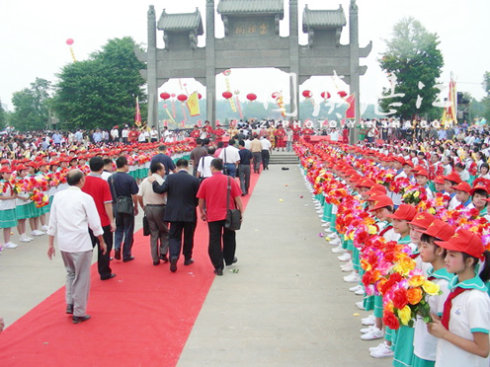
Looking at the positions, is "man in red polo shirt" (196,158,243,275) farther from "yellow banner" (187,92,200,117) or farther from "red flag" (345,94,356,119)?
"yellow banner" (187,92,200,117)

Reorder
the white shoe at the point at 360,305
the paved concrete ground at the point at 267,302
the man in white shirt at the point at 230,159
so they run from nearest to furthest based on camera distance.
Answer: the paved concrete ground at the point at 267,302, the white shoe at the point at 360,305, the man in white shirt at the point at 230,159

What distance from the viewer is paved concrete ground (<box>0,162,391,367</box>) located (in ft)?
17.3

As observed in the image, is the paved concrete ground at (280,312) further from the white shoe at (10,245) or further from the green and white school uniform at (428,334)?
the white shoe at (10,245)

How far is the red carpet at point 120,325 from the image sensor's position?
5195 mm

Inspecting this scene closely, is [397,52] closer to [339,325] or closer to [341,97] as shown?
[341,97]

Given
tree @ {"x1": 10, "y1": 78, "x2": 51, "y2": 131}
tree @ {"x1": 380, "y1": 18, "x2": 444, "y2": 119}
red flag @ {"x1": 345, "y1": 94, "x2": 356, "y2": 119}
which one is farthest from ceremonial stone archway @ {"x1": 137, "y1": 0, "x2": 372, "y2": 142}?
tree @ {"x1": 10, "y1": 78, "x2": 51, "y2": 131}

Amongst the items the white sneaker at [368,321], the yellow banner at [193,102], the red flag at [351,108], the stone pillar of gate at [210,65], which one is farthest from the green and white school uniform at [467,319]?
the yellow banner at [193,102]

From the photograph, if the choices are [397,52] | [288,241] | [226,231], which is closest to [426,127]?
[397,52]

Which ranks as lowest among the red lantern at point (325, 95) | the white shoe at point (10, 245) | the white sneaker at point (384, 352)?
the white sneaker at point (384, 352)

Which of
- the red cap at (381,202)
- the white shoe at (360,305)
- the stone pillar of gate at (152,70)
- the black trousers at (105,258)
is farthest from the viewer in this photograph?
the stone pillar of gate at (152,70)

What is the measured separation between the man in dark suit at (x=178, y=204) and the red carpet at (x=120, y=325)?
18.7 inches

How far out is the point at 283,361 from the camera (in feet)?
16.7

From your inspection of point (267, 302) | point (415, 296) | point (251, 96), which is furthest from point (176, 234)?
point (251, 96)

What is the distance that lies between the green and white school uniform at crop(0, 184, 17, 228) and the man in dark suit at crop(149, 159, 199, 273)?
342 centimetres
